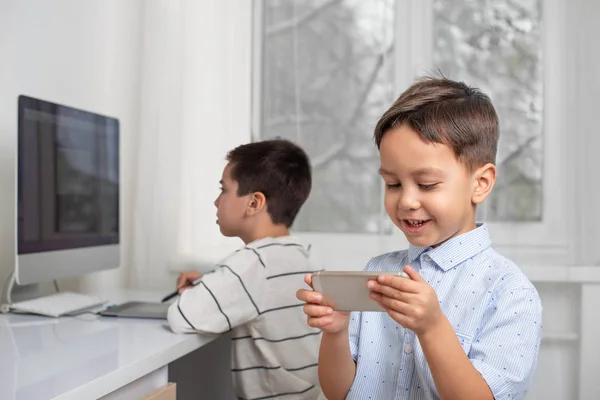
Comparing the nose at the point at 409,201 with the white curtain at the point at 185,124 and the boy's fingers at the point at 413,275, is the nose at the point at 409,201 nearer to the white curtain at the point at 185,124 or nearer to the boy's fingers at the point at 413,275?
the boy's fingers at the point at 413,275

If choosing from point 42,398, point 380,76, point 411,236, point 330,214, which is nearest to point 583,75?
point 380,76

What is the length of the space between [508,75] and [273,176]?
0.79 metres

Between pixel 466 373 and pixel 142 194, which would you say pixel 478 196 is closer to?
pixel 466 373

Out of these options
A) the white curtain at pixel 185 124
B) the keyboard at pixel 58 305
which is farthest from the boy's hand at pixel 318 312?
the white curtain at pixel 185 124

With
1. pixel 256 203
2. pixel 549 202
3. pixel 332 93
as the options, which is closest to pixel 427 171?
pixel 256 203

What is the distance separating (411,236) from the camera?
100cm

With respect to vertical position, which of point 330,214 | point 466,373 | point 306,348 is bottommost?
point 306,348

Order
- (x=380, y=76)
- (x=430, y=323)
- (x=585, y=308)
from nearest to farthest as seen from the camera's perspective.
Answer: (x=430, y=323), (x=585, y=308), (x=380, y=76)

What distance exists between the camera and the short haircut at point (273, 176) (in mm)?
1687

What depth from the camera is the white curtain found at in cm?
220

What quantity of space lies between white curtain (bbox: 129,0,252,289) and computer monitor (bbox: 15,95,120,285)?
31 cm

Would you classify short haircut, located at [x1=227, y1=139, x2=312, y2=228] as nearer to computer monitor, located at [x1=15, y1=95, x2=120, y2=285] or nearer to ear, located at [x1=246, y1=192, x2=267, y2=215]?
ear, located at [x1=246, y1=192, x2=267, y2=215]

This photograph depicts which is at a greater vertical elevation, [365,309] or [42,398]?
[365,309]

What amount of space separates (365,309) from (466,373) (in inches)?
5.9
